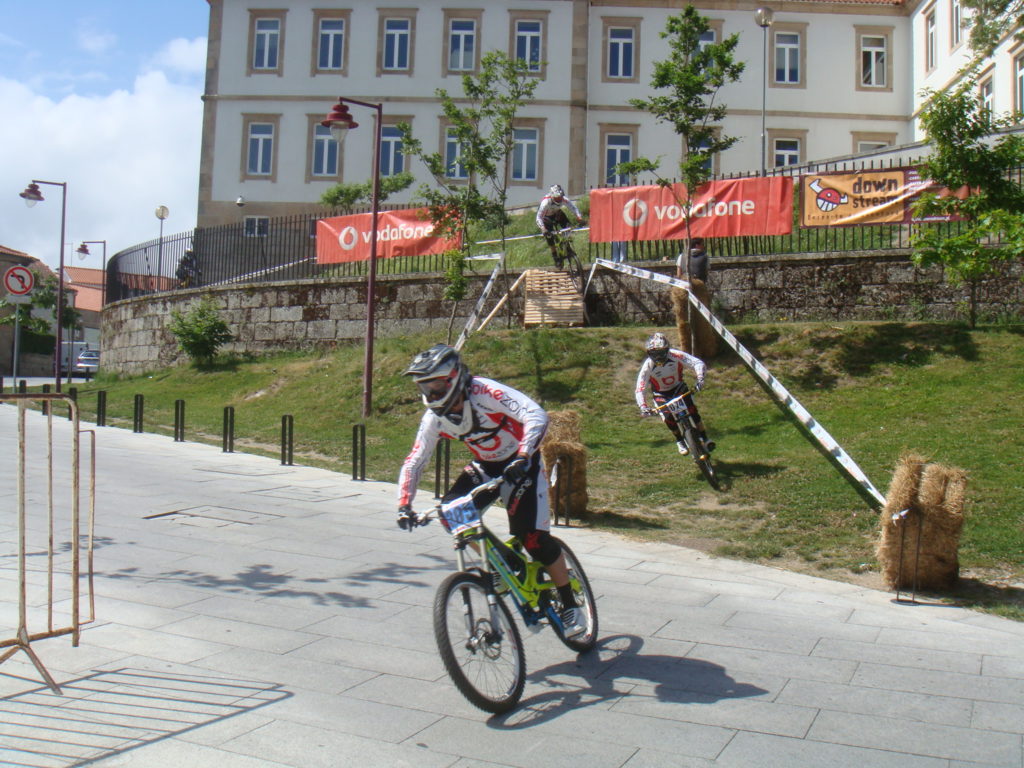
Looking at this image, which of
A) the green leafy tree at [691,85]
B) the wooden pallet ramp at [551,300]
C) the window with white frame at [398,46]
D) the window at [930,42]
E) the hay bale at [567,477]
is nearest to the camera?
the hay bale at [567,477]

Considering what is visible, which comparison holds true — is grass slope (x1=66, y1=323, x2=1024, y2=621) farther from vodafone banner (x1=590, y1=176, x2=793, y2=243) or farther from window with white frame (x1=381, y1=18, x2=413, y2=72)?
window with white frame (x1=381, y1=18, x2=413, y2=72)

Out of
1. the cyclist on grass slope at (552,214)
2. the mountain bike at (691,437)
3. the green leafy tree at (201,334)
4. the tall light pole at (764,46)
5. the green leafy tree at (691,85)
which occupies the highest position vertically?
the tall light pole at (764,46)

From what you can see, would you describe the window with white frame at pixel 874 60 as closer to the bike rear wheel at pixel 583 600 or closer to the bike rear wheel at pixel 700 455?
the bike rear wheel at pixel 700 455

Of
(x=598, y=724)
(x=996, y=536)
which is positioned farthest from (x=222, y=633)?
(x=996, y=536)

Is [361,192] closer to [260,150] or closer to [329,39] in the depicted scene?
[260,150]

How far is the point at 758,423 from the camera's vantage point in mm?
13234

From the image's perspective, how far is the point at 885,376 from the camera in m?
14.0

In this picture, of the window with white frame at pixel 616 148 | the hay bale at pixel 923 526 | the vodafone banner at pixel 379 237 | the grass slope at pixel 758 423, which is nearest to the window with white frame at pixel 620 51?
the window with white frame at pixel 616 148

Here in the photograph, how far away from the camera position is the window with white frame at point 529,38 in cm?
3275

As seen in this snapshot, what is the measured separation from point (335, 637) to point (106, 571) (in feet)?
8.23

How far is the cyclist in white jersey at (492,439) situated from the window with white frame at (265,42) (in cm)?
3194

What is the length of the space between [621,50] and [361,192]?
1101cm

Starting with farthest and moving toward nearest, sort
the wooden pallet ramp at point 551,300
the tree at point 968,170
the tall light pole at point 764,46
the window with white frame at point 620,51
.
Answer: the window with white frame at point 620,51, the tall light pole at point 764,46, the wooden pallet ramp at point 551,300, the tree at point 968,170

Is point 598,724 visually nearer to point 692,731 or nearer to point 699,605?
point 692,731
